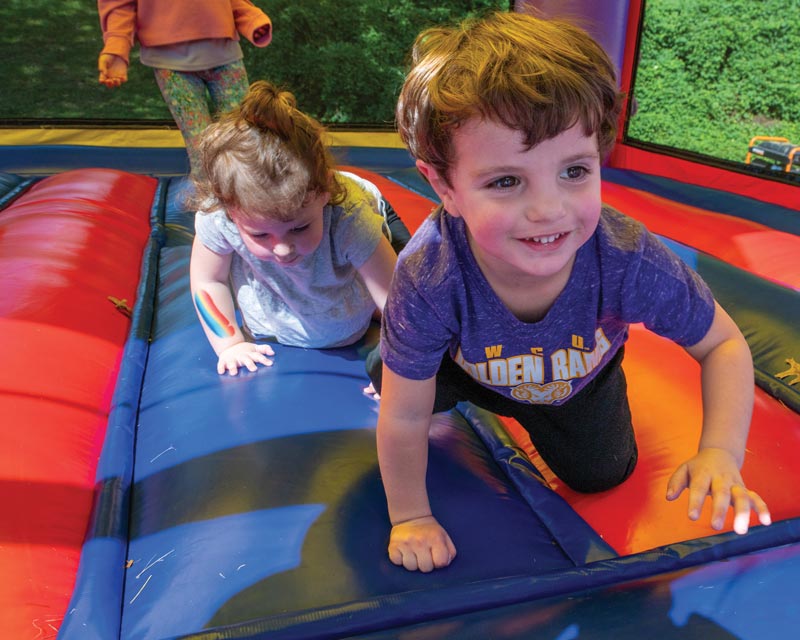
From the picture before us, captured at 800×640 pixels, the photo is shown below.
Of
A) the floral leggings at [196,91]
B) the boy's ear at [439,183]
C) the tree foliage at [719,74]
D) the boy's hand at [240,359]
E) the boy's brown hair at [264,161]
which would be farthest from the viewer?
the tree foliage at [719,74]

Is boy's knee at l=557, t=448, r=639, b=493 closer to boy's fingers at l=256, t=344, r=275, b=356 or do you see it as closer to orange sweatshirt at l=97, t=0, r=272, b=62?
boy's fingers at l=256, t=344, r=275, b=356

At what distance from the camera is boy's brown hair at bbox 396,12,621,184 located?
2.83 feet

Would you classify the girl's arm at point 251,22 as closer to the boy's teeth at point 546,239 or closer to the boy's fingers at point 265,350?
the boy's fingers at point 265,350

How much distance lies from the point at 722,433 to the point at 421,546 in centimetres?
46

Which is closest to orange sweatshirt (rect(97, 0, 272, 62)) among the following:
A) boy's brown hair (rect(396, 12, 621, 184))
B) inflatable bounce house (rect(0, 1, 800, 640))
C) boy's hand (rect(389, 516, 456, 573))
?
inflatable bounce house (rect(0, 1, 800, 640))

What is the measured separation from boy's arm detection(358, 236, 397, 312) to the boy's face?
68 cm

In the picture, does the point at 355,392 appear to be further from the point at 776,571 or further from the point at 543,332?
the point at 776,571

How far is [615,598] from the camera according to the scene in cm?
91

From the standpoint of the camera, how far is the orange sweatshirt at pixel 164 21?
270cm

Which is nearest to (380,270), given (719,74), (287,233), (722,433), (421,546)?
(287,233)

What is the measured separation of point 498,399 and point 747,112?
7340mm

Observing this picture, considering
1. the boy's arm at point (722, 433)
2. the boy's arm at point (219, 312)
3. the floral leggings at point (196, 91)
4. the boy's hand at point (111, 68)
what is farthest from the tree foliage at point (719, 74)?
the boy's arm at point (722, 433)

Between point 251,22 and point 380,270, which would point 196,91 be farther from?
point 380,270

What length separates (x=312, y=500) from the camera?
117cm
